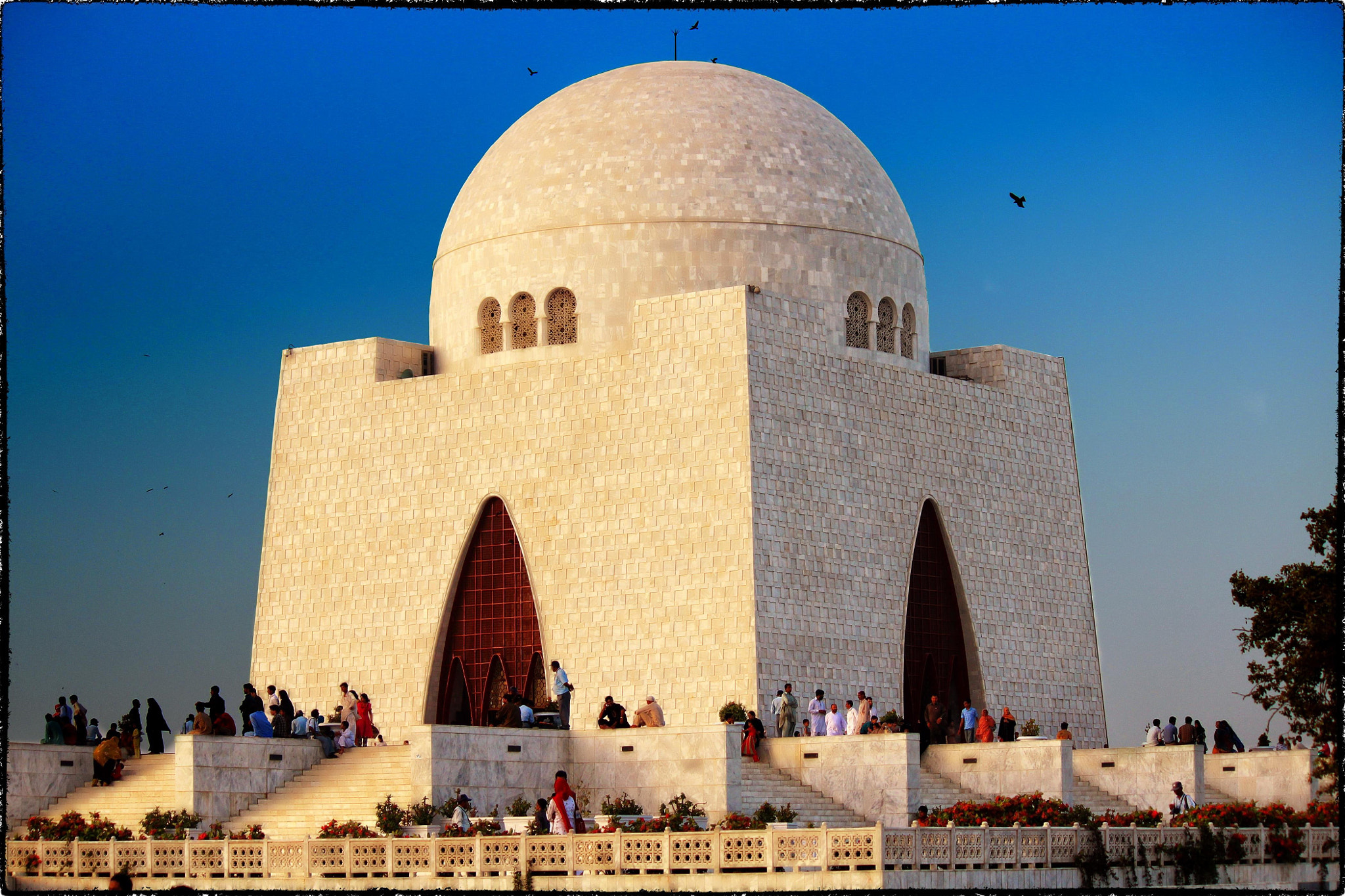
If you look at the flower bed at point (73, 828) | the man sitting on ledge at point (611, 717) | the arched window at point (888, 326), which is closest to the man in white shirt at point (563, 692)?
the man sitting on ledge at point (611, 717)

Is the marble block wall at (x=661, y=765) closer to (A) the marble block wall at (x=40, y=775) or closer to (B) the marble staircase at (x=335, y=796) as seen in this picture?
(B) the marble staircase at (x=335, y=796)

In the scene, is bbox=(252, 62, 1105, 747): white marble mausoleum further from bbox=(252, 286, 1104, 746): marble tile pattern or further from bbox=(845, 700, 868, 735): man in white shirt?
bbox=(845, 700, 868, 735): man in white shirt

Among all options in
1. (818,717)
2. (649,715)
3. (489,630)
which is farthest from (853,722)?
(489,630)

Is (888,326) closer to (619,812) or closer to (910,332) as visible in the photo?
(910,332)

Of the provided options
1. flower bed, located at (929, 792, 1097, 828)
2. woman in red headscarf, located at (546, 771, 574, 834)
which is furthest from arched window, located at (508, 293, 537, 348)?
flower bed, located at (929, 792, 1097, 828)

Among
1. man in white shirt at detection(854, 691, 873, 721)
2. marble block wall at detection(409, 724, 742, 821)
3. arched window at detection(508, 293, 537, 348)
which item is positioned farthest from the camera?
arched window at detection(508, 293, 537, 348)

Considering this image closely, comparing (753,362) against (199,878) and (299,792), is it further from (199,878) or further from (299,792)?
(199,878)

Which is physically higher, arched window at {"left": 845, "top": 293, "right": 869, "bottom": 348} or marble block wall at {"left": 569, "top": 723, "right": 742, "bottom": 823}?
arched window at {"left": 845, "top": 293, "right": 869, "bottom": 348}
